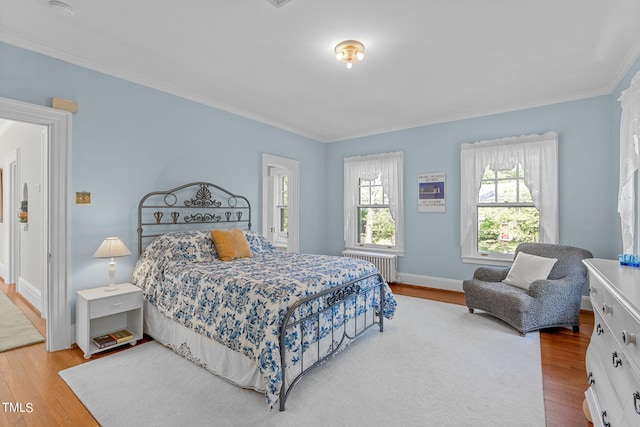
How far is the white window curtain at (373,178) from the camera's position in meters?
5.43

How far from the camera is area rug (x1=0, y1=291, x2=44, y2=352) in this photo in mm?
2964

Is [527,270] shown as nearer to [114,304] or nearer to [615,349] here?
[615,349]

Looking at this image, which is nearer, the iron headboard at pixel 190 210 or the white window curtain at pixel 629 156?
the white window curtain at pixel 629 156

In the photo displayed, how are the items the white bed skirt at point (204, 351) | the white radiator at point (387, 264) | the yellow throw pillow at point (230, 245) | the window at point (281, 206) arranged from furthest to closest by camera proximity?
the window at point (281, 206) → the white radiator at point (387, 264) → the yellow throw pillow at point (230, 245) → the white bed skirt at point (204, 351)

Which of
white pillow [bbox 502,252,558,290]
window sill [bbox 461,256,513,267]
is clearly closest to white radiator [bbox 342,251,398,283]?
window sill [bbox 461,256,513,267]

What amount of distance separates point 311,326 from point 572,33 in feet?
10.7

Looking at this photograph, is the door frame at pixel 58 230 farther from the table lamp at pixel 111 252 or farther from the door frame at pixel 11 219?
the door frame at pixel 11 219

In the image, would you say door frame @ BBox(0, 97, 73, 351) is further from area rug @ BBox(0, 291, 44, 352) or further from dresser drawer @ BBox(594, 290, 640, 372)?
dresser drawer @ BBox(594, 290, 640, 372)

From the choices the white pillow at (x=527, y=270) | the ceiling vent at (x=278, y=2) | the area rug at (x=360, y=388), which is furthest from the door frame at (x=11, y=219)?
the white pillow at (x=527, y=270)

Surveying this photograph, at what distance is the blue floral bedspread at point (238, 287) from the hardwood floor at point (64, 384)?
2.80 feet

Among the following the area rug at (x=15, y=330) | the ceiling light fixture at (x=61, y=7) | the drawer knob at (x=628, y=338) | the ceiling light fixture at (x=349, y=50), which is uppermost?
the ceiling light fixture at (x=61, y=7)

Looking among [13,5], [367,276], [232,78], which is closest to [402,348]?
[367,276]

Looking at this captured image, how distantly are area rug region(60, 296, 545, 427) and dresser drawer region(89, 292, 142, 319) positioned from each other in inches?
15.5

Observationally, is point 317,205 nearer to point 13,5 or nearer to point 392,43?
point 392,43
